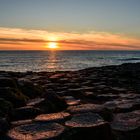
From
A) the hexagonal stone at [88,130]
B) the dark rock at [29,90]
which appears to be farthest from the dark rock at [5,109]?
the dark rock at [29,90]

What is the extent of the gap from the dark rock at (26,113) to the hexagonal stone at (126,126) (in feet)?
5.36

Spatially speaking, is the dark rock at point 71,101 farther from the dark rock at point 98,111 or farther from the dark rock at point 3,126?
the dark rock at point 3,126

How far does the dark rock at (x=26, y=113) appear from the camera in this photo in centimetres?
610

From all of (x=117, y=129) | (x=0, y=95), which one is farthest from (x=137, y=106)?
(x=0, y=95)

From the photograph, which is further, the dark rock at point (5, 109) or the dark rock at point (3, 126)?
the dark rock at point (5, 109)

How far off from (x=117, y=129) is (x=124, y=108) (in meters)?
1.77

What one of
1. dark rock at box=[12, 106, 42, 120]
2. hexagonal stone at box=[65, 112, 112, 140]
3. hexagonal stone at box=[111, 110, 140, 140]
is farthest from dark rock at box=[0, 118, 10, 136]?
hexagonal stone at box=[111, 110, 140, 140]

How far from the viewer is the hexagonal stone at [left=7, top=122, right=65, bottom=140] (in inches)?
175

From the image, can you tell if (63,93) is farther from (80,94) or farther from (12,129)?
(12,129)

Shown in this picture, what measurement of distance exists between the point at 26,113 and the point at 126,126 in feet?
6.76

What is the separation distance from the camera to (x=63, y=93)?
10523 mm

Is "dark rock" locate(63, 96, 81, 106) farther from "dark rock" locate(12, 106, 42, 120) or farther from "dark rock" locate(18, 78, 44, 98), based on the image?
"dark rock" locate(12, 106, 42, 120)

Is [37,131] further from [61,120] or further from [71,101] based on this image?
[71,101]

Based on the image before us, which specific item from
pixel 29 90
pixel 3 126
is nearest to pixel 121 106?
pixel 29 90
